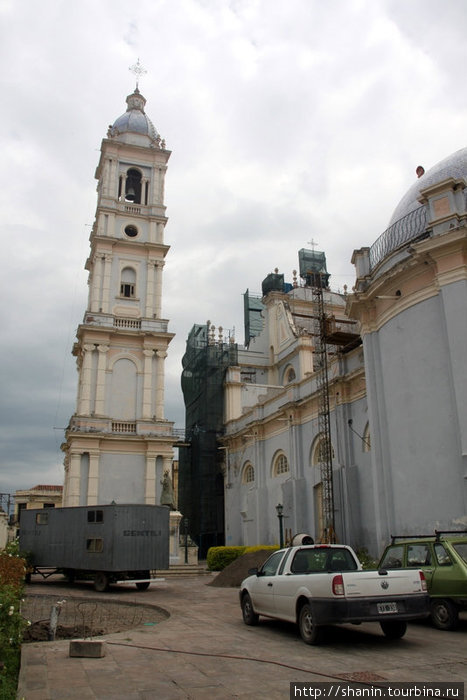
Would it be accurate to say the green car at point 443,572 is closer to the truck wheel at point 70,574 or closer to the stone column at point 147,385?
the truck wheel at point 70,574

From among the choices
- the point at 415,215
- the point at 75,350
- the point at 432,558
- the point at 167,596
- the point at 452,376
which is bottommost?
the point at 167,596

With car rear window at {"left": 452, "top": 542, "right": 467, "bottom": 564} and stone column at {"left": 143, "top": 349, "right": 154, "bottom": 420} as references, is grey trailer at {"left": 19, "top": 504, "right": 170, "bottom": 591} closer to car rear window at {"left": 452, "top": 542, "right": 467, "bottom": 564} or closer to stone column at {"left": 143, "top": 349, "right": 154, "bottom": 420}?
car rear window at {"left": 452, "top": 542, "right": 467, "bottom": 564}

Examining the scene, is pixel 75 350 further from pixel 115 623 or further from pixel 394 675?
pixel 394 675

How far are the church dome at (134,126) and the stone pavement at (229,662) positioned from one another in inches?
1420

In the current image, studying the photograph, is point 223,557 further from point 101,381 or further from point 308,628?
point 308,628

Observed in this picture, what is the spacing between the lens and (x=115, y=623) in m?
12.2

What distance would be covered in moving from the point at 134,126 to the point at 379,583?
128 ft

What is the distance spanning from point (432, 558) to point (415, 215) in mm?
10657

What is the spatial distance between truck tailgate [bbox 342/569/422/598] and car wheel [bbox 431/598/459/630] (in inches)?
76.8

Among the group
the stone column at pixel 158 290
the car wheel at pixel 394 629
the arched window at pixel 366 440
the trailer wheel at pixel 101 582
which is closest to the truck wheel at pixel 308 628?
the car wheel at pixel 394 629

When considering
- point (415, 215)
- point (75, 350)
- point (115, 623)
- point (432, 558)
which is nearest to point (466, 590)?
point (432, 558)

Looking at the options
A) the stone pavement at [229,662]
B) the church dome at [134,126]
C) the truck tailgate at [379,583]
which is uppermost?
the church dome at [134,126]

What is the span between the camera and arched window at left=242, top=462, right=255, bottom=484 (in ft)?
115

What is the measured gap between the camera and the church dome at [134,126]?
134 ft
